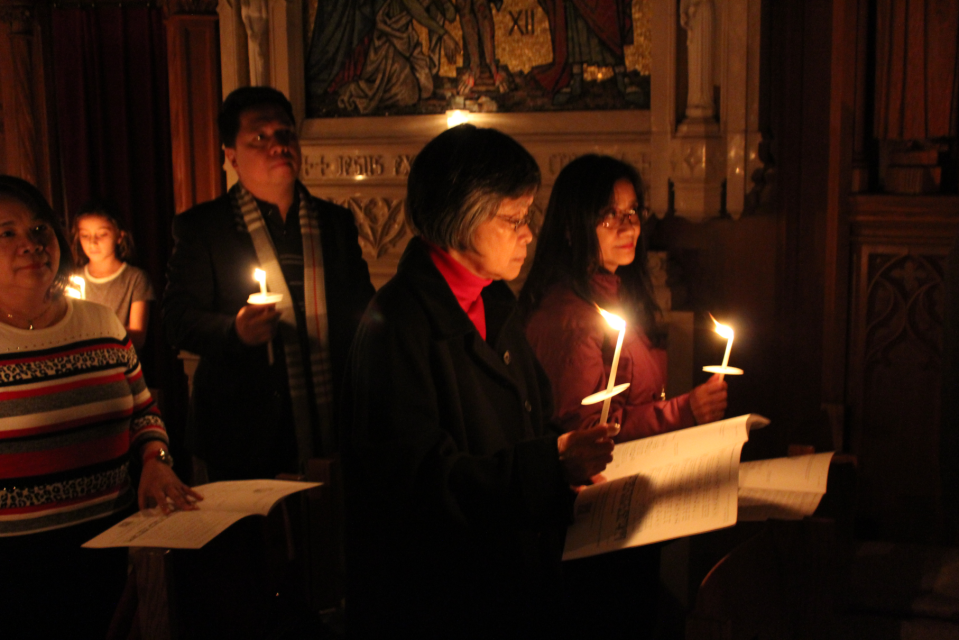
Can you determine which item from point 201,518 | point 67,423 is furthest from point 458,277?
point 67,423

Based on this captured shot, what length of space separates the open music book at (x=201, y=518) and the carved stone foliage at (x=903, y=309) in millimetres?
2140

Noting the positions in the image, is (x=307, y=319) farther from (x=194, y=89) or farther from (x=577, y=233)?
(x=194, y=89)

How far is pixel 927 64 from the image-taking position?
2902 mm

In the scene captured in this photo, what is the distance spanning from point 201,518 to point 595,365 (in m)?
0.90

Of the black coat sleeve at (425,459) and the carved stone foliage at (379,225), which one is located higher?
the carved stone foliage at (379,225)

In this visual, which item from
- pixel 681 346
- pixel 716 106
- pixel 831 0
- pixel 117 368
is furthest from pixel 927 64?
pixel 117 368

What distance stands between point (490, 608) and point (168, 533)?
545 mm

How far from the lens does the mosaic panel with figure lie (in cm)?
342

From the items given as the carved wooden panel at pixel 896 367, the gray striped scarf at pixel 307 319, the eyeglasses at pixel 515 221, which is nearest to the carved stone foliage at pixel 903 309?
the carved wooden panel at pixel 896 367

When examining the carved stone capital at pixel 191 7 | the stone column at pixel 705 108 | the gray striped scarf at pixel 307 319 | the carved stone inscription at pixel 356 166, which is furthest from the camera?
the carved stone capital at pixel 191 7

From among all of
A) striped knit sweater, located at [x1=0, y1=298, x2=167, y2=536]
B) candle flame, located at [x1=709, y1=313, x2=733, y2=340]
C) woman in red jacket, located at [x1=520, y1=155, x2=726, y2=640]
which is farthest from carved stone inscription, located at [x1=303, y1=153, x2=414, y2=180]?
candle flame, located at [x1=709, y1=313, x2=733, y2=340]

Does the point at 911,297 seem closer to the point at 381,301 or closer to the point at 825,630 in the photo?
the point at 825,630

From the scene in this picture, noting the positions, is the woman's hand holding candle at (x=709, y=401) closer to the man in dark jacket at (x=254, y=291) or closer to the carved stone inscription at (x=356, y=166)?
the man in dark jacket at (x=254, y=291)

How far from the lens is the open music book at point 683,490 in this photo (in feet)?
4.37
